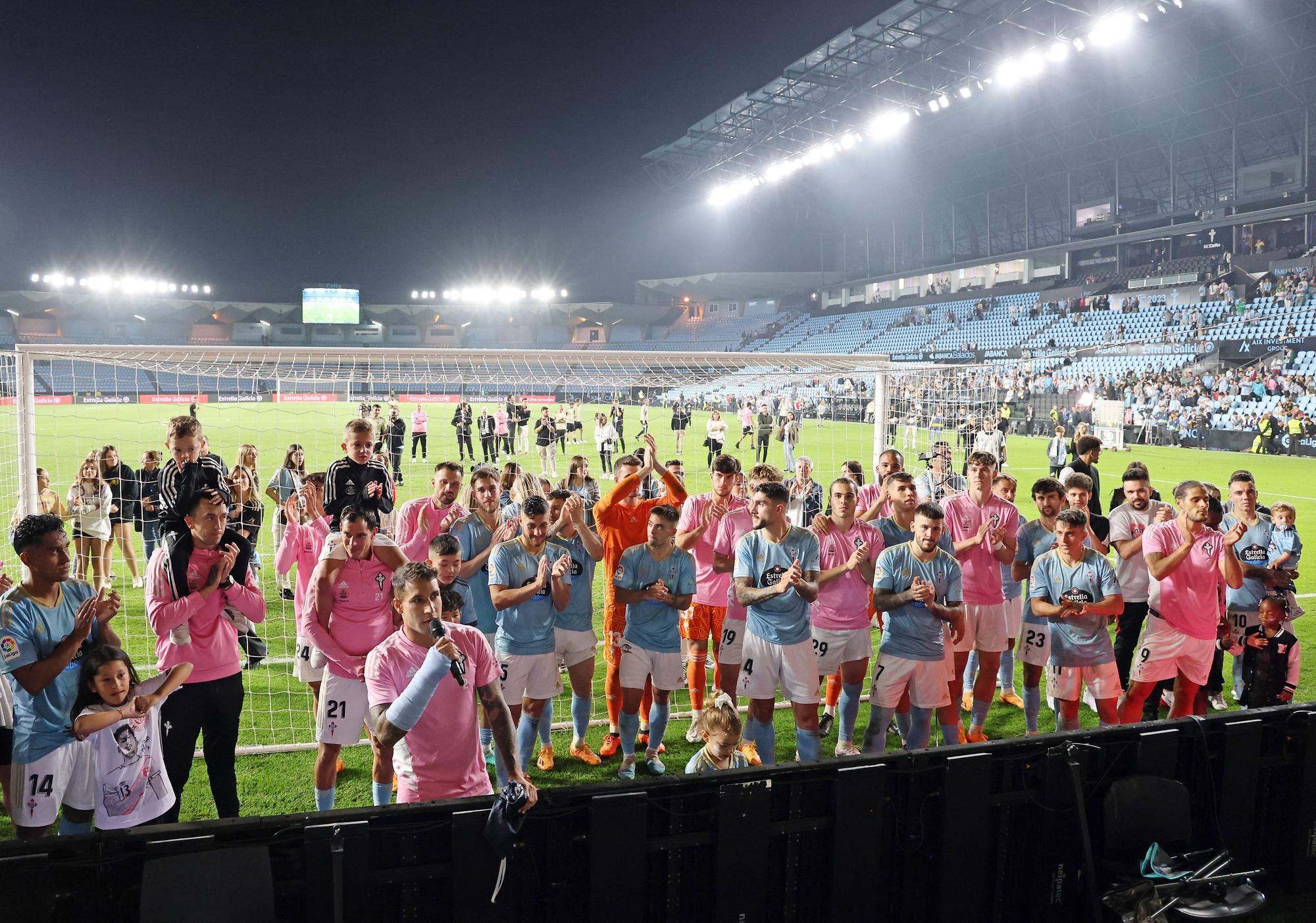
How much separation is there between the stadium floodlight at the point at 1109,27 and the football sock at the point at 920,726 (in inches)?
1309

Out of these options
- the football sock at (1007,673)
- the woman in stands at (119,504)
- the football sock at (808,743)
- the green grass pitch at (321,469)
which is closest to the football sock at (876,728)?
the football sock at (808,743)

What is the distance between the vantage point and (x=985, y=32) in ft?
109

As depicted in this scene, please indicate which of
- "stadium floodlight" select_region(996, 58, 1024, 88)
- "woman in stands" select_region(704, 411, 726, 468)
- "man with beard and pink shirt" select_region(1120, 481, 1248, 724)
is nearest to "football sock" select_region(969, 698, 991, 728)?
"man with beard and pink shirt" select_region(1120, 481, 1248, 724)

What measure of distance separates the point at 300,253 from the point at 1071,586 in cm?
8280

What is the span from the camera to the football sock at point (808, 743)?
16.7 feet

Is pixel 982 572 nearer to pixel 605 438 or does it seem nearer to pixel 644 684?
pixel 644 684

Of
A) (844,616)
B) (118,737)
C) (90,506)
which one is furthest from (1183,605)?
(90,506)

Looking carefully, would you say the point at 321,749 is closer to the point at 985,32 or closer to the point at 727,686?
the point at 727,686

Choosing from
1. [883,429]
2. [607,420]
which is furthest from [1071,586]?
[607,420]

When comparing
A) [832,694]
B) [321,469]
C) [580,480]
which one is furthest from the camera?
[321,469]

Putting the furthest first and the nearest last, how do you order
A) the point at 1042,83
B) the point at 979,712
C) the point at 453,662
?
1. the point at 1042,83
2. the point at 979,712
3. the point at 453,662

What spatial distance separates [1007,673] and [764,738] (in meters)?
2.95

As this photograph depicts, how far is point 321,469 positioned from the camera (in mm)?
18781

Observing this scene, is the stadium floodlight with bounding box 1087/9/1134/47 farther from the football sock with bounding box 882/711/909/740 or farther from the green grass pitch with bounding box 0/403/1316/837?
the football sock with bounding box 882/711/909/740
